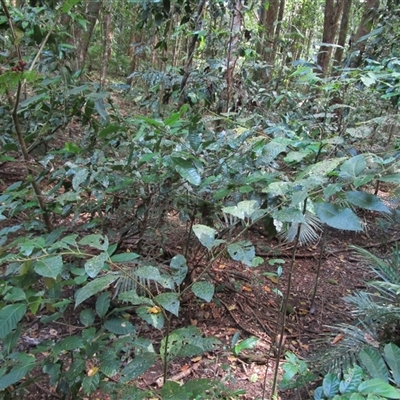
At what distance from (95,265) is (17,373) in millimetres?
613

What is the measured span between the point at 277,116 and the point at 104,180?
61.9 inches

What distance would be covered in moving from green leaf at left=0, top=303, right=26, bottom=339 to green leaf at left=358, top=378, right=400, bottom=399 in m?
0.97

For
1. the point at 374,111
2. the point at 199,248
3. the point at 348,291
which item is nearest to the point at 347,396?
the point at 199,248

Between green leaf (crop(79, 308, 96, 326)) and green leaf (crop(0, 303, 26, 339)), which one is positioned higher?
green leaf (crop(0, 303, 26, 339))

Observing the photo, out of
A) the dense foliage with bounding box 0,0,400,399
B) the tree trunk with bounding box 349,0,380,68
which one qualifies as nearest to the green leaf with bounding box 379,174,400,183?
the dense foliage with bounding box 0,0,400,399

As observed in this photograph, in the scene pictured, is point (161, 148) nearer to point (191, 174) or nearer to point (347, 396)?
point (191, 174)

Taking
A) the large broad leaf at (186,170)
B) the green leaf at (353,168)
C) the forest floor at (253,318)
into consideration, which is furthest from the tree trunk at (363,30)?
the green leaf at (353,168)

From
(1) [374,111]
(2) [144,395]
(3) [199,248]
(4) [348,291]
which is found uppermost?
→ (1) [374,111]

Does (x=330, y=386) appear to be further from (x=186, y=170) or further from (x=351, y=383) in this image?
(x=186, y=170)

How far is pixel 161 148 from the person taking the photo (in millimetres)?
1767

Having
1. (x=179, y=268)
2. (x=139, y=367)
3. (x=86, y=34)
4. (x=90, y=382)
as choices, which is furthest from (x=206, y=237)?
(x=86, y=34)

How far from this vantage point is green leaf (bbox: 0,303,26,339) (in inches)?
38.4

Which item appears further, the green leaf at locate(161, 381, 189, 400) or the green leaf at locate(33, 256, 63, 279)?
the green leaf at locate(161, 381, 189, 400)

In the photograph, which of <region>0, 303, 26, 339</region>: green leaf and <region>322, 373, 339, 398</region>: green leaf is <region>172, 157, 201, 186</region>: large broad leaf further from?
<region>322, 373, 339, 398</region>: green leaf
